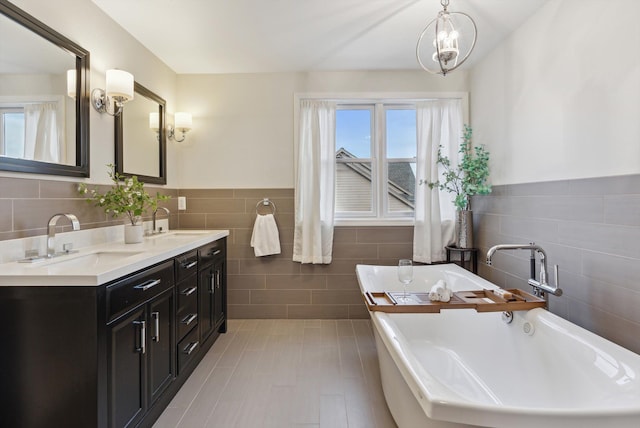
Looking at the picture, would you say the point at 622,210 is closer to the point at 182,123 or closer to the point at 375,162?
the point at 375,162

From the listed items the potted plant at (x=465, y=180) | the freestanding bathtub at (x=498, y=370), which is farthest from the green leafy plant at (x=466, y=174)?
the freestanding bathtub at (x=498, y=370)

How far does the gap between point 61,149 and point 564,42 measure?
120 inches

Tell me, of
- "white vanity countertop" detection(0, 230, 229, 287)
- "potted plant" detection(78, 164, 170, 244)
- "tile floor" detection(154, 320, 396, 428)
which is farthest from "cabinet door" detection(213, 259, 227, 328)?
"potted plant" detection(78, 164, 170, 244)

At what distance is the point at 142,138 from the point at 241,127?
965mm

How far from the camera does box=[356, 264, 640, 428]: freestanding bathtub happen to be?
1.03m

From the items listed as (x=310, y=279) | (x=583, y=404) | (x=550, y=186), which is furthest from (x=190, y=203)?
(x=583, y=404)

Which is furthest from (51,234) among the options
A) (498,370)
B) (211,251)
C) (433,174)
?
(433,174)

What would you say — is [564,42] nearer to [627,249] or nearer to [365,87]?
[627,249]

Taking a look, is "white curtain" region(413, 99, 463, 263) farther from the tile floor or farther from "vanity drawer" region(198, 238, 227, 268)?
"vanity drawer" region(198, 238, 227, 268)

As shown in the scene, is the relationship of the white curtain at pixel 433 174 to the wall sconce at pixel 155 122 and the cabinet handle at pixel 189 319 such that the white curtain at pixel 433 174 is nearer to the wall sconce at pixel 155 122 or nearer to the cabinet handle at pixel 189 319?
the cabinet handle at pixel 189 319

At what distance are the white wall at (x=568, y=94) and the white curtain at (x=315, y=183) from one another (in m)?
1.49

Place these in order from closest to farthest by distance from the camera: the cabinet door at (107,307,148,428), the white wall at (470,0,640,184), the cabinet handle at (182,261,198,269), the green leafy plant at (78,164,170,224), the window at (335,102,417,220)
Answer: the cabinet door at (107,307,148,428) < the white wall at (470,0,640,184) < the green leafy plant at (78,164,170,224) < the cabinet handle at (182,261,198,269) < the window at (335,102,417,220)

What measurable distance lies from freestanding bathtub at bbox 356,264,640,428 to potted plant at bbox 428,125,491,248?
53cm

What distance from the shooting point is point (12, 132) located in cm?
164
